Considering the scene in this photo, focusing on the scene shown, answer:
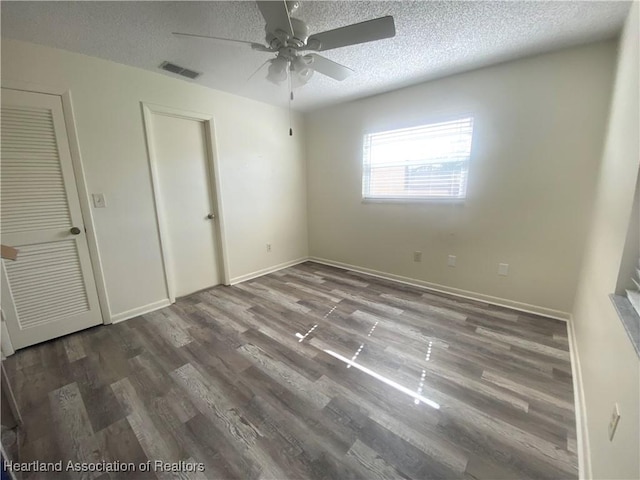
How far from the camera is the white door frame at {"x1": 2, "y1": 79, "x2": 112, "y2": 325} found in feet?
6.49

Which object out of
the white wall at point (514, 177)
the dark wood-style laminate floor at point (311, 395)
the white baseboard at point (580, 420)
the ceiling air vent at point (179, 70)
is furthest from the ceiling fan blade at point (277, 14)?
the white baseboard at point (580, 420)

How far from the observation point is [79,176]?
87.8 inches

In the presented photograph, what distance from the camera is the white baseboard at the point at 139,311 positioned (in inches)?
101

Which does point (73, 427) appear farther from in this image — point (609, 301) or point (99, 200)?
point (609, 301)

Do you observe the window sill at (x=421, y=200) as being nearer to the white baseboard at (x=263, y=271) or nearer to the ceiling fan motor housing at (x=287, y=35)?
the white baseboard at (x=263, y=271)

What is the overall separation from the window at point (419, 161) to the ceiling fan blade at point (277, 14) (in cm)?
200

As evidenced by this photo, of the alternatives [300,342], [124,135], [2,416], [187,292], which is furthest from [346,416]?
[124,135]

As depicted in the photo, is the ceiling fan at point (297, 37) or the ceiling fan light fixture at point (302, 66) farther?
the ceiling fan light fixture at point (302, 66)

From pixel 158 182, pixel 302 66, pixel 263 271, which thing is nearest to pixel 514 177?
pixel 302 66

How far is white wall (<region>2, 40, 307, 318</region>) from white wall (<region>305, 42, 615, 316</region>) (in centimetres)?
141

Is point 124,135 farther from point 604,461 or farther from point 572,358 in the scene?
point 572,358

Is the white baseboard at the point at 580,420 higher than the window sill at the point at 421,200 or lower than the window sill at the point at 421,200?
lower

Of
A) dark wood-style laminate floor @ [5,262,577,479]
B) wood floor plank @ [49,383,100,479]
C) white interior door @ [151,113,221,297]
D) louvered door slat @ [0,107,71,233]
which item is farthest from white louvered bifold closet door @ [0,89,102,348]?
wood floor plank @ [49,383,100,479]

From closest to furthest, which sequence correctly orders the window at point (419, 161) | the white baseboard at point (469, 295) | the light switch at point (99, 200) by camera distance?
the light switch at point (99, 200) < the white baseboard at point (469, 295) < the window at point (419, 161)
